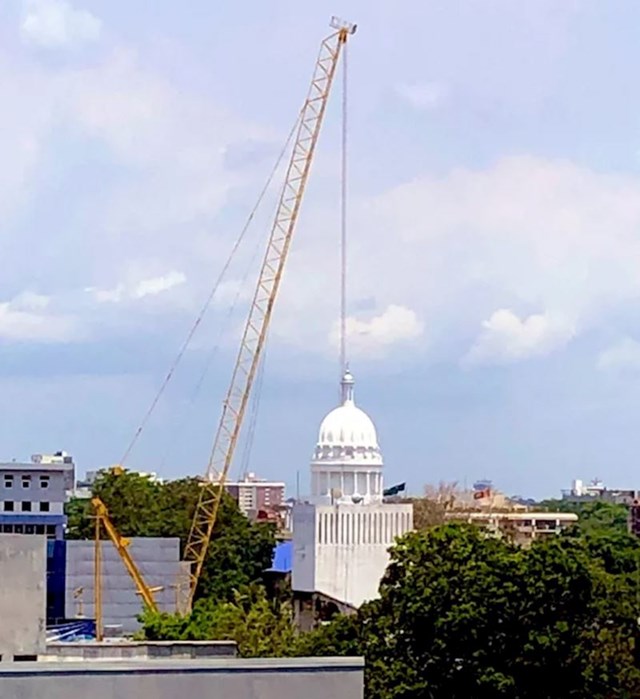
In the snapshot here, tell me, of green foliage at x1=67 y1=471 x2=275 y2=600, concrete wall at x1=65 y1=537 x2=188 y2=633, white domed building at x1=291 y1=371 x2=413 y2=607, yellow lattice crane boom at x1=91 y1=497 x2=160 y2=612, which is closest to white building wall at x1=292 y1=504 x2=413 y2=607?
white domed building at x1=291 y1=371 x2=413 y2=607

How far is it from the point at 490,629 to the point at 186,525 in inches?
2081

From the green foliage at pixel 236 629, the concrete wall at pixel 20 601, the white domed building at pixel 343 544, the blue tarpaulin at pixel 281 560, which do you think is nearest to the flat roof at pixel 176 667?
the concrete wall at pixel 20 601

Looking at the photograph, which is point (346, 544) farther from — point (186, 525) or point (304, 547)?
point (186, 525)

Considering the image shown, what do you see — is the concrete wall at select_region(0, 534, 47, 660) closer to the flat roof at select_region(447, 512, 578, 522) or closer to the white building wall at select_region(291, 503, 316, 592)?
the white building wall at select_region(291, 503, 316, 592)

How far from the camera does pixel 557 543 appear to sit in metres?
46.1

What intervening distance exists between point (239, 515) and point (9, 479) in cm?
1446

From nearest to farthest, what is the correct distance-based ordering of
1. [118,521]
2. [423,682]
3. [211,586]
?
[423,682]
[211,586]
[118,521]

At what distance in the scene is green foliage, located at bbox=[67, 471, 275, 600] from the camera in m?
90.0

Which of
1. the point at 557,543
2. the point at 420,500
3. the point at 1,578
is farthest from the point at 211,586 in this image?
the point at 1,578

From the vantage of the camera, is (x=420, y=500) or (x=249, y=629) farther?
(x=420, y=500)

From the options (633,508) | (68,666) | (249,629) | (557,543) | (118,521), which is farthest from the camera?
(633,508)

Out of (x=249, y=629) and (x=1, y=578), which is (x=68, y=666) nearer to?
(x=1, y=578)

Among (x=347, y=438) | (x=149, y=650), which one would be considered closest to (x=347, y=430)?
(x=347, y=438)

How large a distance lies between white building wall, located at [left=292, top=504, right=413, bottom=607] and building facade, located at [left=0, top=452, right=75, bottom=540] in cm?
1845
